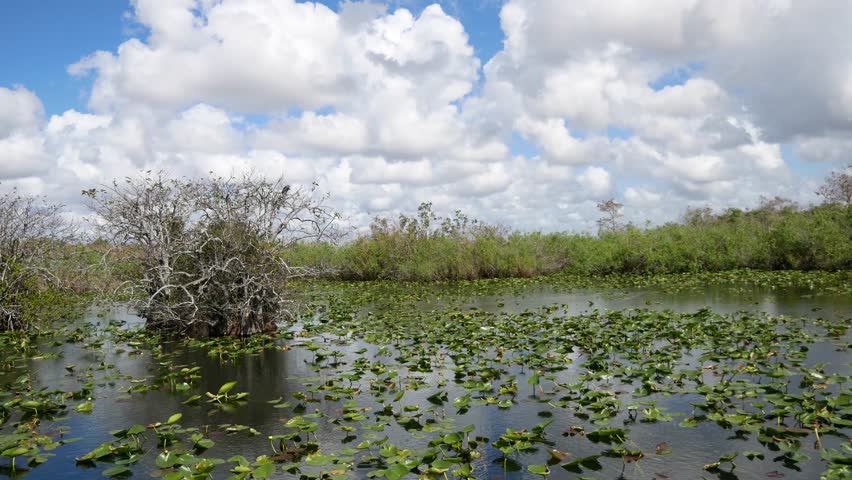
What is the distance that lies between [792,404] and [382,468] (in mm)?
3876

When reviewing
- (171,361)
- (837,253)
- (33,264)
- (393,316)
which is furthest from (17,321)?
(837,253)

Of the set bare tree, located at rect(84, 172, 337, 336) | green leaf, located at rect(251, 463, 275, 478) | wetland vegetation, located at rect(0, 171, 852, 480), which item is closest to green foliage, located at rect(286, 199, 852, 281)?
wetland vegetation, located at rect(0, 171, 852, 480)

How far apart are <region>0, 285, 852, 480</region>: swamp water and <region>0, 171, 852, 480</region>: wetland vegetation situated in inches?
1.2

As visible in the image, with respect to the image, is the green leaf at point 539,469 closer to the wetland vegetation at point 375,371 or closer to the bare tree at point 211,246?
the wetland vegetation at point 375,371

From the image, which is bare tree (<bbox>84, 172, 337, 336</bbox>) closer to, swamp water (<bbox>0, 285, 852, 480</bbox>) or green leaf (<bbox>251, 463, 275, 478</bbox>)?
swamp water (<bbox>0, 285, 852, 480</bbox>)

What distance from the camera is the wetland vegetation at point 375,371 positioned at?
16.0 ft

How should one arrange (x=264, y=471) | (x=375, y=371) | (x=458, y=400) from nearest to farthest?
1. (x=264, y=471)
2. (x=458, y=400)
3. (x=375, y=371)

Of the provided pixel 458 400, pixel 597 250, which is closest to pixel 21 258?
pixel 458 400

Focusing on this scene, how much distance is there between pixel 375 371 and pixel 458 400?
1.98 meters

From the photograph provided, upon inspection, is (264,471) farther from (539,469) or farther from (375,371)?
(375,371)

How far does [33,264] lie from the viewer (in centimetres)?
1343

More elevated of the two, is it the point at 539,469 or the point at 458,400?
the point at 458,400

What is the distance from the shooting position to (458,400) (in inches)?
242

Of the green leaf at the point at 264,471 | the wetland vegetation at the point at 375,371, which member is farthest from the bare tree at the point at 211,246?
the green leaf at the point at 264,471
